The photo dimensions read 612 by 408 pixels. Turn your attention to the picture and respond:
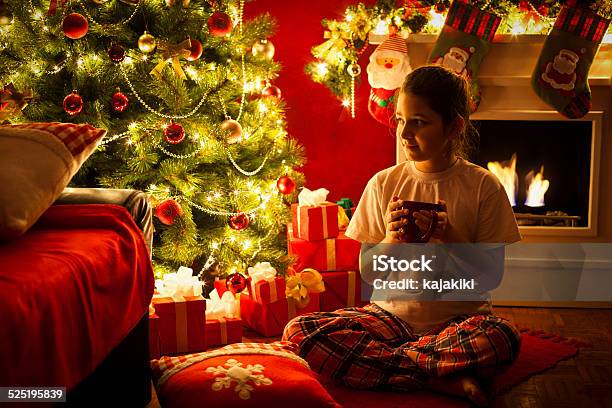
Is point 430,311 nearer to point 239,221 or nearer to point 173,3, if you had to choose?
point 239,221

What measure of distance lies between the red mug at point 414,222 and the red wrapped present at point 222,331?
33.9 inches

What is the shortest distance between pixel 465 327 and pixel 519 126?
4.61 feet

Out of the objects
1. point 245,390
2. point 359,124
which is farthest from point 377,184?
point 359,124

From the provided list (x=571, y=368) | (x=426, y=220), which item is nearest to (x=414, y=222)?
(x=426, y=220)

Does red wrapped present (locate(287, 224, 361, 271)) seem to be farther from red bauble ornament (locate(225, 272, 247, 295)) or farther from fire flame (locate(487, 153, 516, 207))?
fire flame (locate(487, 153, 516, 207))

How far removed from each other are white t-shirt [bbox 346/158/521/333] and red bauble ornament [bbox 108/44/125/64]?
38.9 inches

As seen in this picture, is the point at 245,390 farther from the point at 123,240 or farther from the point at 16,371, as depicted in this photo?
the point at 16,371

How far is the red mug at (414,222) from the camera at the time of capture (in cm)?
188

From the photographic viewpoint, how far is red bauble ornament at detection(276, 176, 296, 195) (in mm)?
2839

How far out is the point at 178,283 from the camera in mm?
2418

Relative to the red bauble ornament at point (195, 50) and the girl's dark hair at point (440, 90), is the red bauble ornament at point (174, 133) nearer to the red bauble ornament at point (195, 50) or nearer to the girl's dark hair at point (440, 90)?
the red bauble ornament at point (195, 50)

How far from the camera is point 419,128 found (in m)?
1.99

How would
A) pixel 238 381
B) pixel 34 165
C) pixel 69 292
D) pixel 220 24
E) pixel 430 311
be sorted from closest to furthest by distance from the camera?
pixel 69 292 → pixel 34 165 → pixel 238 381 → pixel 430 311 → pixel 220 24

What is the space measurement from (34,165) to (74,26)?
85 centimetres
